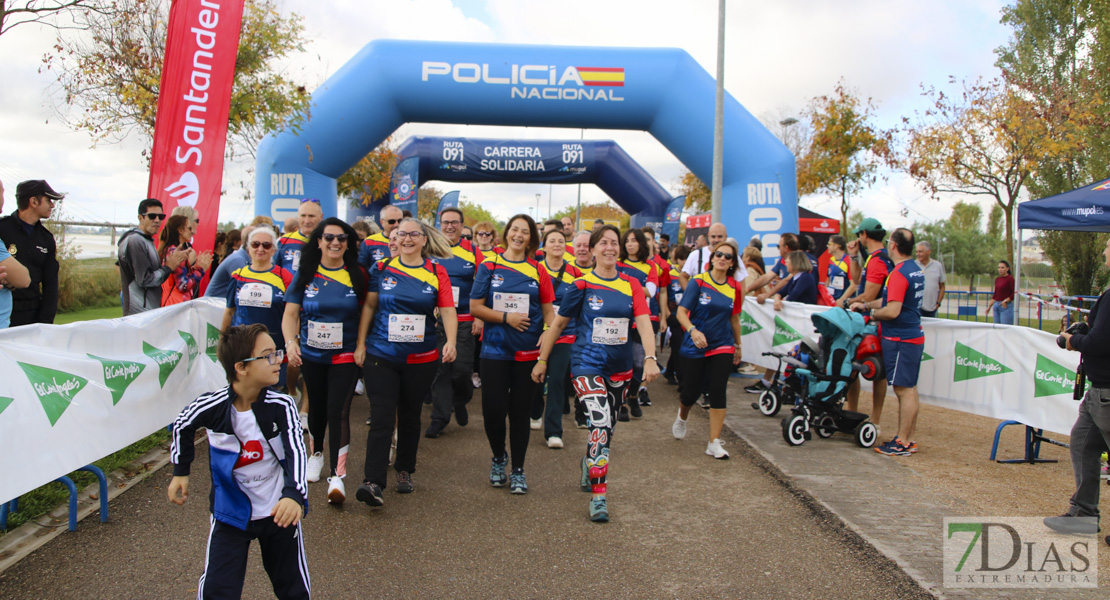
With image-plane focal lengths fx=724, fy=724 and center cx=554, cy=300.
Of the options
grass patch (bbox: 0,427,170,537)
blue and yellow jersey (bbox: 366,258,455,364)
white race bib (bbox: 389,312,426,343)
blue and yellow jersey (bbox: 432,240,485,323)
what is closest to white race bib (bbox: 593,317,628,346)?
blue and yellow jersey (bbox: 366,258,455,364)

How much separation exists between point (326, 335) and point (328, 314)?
139 mm

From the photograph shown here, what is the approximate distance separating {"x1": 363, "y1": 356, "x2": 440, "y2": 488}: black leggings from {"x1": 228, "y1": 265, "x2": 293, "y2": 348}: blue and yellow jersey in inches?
52.8

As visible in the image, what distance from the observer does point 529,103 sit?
14242mm

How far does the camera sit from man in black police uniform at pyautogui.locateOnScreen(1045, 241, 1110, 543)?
4270 millimetres

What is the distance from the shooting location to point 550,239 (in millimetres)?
6648

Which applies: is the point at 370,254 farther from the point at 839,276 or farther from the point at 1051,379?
the point at 839,276

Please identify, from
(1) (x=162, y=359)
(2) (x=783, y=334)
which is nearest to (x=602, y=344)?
(1) (x=162, y=359)

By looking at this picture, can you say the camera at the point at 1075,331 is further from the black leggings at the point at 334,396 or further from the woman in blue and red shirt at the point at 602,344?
the black leggings at the point at 334,396

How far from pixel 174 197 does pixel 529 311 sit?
4888 mm

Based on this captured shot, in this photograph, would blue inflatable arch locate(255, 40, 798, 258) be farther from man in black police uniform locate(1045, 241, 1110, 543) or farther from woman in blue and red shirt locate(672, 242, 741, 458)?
man in black police uniform locate(1045, 241, 1110, 543)

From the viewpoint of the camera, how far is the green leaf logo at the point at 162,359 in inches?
209

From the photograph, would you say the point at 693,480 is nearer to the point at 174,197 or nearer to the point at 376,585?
the point at 376,585

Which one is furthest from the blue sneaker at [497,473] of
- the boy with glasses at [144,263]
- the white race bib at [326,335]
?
the boy with glasses at [144,263]

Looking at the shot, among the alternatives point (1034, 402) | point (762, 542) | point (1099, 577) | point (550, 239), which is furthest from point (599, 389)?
point (1034, 402)
